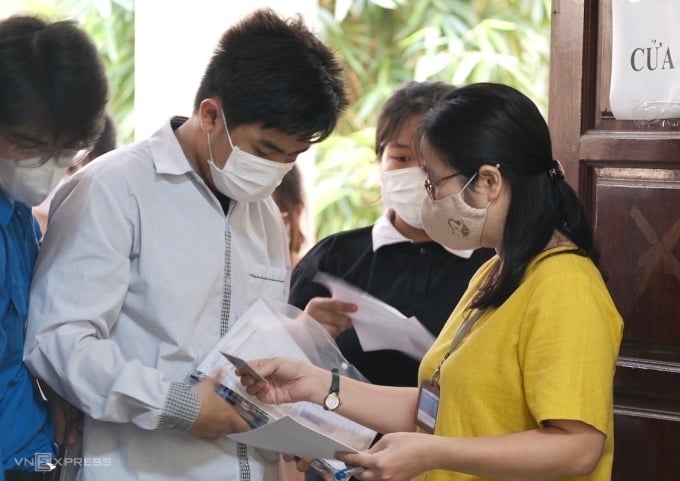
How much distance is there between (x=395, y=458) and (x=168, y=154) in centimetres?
65

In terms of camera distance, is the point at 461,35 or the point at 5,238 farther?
the point at 461,35

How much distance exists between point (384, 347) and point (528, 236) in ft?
1.95

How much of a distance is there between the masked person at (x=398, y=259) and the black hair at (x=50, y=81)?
0.78m

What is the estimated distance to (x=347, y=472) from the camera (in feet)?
5.09

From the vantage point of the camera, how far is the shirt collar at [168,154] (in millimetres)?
1790

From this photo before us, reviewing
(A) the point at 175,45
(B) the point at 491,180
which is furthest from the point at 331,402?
(A) the point at 175,45

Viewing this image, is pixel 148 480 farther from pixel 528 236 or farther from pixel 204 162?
pixel 528 236

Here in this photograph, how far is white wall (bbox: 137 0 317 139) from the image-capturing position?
139 inches

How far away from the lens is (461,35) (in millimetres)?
4504

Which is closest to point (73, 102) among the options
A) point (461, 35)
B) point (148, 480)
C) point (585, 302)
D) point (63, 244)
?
point (63, 244)

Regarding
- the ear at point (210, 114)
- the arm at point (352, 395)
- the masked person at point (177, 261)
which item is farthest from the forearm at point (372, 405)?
the ear at point (210, 114)

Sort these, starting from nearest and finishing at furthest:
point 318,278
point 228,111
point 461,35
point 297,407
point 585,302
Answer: point 585,302 → point 228,111 → point 297,407 → point 318,278 → point 461,35

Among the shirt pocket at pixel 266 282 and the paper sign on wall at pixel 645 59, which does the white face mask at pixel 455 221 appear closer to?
the shirt pocket at pixel 266 282

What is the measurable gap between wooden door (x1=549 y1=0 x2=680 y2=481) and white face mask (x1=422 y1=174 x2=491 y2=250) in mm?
729
